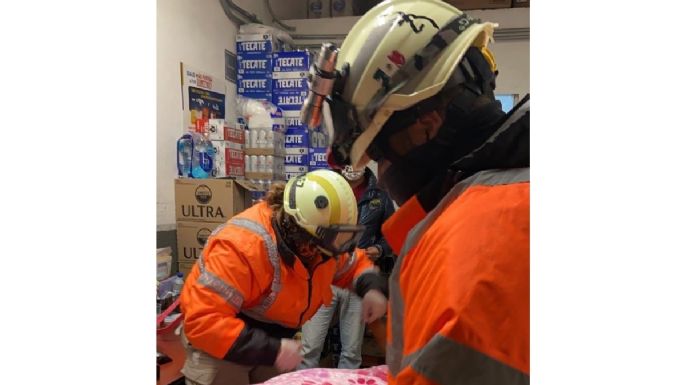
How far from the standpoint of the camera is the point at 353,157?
108 cm

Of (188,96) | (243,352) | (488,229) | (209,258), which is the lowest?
(243,352)

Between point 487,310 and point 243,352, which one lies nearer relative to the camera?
point 487,310

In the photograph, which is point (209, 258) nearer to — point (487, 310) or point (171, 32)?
point (487, 310)

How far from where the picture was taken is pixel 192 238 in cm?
348

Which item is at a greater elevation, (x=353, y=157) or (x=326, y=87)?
(x=326, y=87)

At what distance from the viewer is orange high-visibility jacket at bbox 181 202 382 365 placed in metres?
1.89

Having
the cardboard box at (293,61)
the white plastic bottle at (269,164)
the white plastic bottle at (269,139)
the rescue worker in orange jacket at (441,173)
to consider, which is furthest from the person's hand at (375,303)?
the cardboard box at (293,61)

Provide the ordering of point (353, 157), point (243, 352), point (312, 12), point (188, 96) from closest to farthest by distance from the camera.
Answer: point (353, 157), point (243, 352), point (188, 96), point (312, 12)

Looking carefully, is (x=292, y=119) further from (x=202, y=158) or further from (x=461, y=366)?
(x=461, y=366)

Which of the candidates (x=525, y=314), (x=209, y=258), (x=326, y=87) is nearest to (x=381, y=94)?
(x=326, y=87)

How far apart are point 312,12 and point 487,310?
517cm

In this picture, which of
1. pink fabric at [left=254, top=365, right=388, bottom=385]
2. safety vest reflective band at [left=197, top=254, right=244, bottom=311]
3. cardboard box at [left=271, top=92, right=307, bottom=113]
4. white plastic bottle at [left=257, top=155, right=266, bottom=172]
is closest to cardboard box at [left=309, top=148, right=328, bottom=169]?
cardboard box at [left=271, top=92, right=307, bottom=113]

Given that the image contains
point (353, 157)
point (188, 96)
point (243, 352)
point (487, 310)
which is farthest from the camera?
point (188, 96)

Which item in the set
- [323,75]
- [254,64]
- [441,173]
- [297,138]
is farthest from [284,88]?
[441,173]
